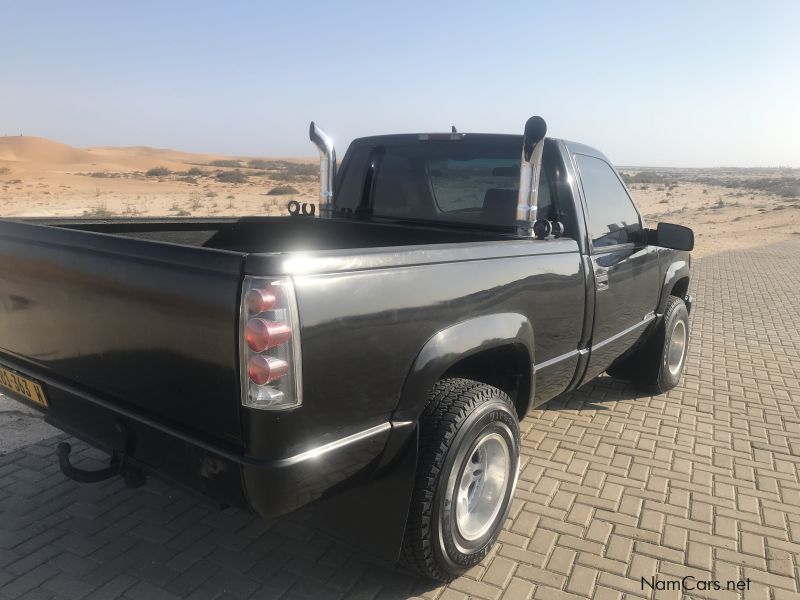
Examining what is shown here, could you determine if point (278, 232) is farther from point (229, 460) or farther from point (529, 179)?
point (229, 460)

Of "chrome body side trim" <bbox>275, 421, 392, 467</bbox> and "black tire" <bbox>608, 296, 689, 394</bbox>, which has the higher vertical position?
"chrome body side trim" <bbox>275, 421, 392, 467</bbox>

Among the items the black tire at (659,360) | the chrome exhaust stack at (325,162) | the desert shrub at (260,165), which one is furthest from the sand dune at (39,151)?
the black tire at (659,360)

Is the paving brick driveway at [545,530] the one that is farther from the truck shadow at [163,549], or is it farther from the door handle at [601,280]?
the door handle at [601,280]

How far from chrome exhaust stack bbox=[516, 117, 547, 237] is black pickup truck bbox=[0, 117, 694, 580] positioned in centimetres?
1

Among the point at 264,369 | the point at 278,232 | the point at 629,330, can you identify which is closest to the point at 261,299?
the point at 264,369

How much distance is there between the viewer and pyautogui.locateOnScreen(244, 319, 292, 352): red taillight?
1.90 m

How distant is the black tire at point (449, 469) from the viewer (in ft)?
8.33

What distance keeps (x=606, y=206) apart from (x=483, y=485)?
2162 mm

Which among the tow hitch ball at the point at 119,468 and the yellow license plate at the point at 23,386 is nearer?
the tow hitch ball at the point at 119,468

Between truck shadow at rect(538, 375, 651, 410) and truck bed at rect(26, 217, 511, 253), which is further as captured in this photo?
truck shadow at rect(538, 375, 651, 410)

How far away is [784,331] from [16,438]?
825 cm

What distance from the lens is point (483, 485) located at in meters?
3.02
